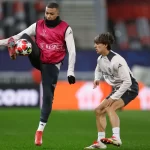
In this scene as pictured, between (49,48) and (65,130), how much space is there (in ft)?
14.6

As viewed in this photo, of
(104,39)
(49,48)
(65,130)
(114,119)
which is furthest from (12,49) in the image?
(65,130)

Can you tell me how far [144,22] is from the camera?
3206cm

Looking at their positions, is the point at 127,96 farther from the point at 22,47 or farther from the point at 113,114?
the point at 22,47

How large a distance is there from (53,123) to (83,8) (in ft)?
44.2

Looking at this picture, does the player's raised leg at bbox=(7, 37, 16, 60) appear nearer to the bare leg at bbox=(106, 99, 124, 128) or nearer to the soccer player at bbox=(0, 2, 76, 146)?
the soccer player at bbox=(0, 2, 76, 146)

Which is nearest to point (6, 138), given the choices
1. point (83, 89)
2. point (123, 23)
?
point (83, 89)

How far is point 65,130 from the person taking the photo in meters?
14.9

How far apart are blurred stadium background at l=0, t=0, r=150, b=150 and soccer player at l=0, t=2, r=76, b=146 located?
0.90 metres

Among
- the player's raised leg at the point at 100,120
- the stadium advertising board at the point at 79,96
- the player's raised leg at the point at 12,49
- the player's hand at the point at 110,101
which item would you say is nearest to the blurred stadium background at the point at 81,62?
the stadium advertising board at the point at 79,96

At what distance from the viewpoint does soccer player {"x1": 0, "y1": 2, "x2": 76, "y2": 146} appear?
10719 millimetres

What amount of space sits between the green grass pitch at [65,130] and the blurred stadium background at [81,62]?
30 millimetres

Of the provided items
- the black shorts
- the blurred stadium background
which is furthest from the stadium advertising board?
the black shorts

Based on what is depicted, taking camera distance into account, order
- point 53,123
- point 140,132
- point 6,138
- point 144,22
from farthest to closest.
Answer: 1. point 144,22
2. point 53,123
3. point 140,132
4. point 6,138

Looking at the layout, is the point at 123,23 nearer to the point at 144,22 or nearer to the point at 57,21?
the point at 144,22
